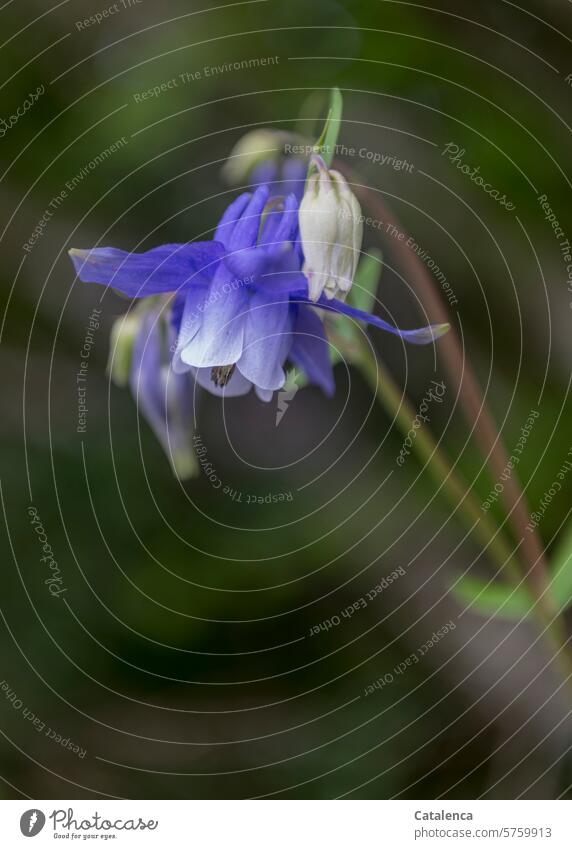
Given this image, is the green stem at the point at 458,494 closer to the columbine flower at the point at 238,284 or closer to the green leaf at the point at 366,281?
the green leaf at the point at 366,281

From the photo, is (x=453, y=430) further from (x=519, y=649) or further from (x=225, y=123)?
(x=225, y=123)

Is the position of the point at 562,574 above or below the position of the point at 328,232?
below

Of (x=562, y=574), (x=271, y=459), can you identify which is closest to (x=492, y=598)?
(x=562, y=574)

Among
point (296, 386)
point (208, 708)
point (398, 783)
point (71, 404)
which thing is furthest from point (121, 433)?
point (398, 783)

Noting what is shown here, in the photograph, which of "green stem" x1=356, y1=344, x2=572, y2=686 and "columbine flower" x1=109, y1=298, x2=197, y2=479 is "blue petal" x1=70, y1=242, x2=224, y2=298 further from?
"green stem" x1=356, y1=344, x2=572, y2=686

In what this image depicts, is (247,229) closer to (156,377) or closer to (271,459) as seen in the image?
(156,377)
